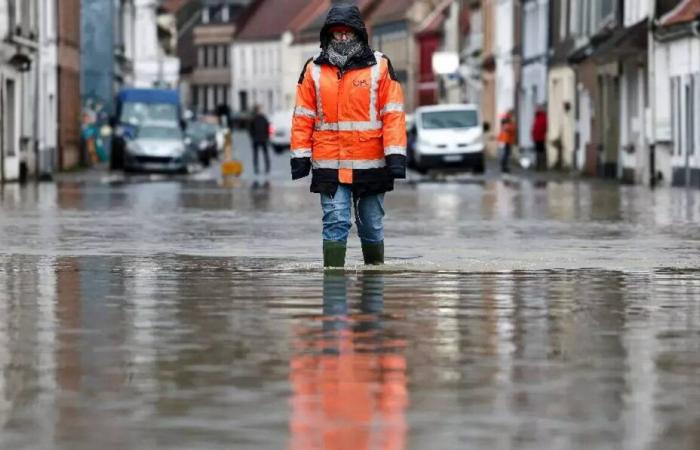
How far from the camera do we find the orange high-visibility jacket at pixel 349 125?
1697 cm

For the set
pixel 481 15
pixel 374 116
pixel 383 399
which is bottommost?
pixel 383 399

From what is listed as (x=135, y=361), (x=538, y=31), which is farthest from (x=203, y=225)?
(x=538, y=31)

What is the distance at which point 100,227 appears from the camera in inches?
1077

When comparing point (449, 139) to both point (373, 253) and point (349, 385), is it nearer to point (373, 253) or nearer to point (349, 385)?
point (373, 253)

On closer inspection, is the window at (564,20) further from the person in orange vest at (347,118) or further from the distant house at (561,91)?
the person in orange vest at (347,118)

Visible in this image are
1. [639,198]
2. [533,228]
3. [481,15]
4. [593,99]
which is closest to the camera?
[533,228]

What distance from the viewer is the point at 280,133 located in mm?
109688

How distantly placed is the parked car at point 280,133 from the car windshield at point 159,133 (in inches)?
1453

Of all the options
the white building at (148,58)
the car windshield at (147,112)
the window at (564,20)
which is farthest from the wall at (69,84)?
the white building at (148,58)

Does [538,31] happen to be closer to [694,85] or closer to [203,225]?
[694,85]

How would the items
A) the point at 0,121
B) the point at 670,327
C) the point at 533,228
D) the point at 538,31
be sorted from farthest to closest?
1. the point at 538,31
2. the point at 0,121
3. the point at 533,228
4. the point at 670,327

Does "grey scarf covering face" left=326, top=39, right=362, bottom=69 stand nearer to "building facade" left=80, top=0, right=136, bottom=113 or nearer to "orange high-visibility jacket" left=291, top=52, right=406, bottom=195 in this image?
"orange high-visibility jacket" left=291, top=52, right=406, bottom=195

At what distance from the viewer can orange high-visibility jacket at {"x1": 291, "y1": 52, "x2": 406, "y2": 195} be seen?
16969mm

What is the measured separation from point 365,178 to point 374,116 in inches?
18.3
